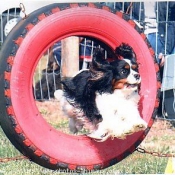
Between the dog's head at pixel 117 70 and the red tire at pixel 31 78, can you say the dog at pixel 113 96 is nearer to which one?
the dog's head at pixel 117 70

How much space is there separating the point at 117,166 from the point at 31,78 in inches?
39.2

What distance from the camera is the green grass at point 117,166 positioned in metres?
4.86

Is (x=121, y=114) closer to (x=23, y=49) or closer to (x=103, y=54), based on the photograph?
(x=103, y=54)

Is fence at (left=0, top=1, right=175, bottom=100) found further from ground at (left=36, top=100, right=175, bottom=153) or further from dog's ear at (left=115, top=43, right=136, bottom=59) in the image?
dog's ear at (left=115, top=43, right=136, bottom=59)

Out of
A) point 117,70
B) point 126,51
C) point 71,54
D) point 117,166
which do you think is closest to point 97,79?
point 117,70

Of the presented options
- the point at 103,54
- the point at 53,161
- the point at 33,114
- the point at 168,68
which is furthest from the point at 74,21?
the point at 168,68

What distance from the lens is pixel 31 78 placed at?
Answer: 485cm

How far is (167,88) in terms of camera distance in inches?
274

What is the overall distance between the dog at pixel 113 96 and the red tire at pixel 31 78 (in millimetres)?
154

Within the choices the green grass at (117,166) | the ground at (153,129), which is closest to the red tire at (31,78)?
the green grass at (117,166)

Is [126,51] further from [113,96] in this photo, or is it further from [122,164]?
[122,164]

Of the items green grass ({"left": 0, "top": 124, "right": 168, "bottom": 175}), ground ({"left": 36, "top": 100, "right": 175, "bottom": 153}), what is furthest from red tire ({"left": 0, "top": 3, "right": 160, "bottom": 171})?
ground ({"left": 36, "top": 100, "right": 175, "bottom": 153})

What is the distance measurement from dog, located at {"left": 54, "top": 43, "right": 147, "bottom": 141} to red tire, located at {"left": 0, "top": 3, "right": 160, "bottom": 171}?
15 centimetres

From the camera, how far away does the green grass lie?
16.0ft
